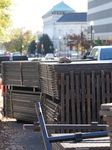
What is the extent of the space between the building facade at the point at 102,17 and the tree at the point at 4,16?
56.6 meters

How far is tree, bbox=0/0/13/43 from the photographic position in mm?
36938

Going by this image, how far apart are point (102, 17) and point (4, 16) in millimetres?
64129

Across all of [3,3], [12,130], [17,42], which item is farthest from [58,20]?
[12,130]

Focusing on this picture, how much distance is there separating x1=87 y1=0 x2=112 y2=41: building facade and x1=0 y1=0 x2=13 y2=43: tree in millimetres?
56595

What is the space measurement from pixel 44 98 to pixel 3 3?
2552 cm

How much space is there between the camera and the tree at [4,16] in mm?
36938

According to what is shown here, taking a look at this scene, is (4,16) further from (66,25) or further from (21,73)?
(66,25)

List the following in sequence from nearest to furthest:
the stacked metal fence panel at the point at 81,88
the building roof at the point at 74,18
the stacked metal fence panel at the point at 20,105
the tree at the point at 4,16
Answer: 1. the stacked metal fence panel at the point at 81,88
2. the stacked metal fence panel at the point at 20,105
3. the tree at the point at 4,16
4. the building roof at the point at 74,18

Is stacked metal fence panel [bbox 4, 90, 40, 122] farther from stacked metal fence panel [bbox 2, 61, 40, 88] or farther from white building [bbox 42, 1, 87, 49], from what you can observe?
white building [bbox 42, 1, 87, 49]

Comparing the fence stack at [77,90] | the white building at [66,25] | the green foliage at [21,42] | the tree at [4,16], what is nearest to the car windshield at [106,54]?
the fence stack at [77,90]

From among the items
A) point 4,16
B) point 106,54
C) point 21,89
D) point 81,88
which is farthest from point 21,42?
point 81,88

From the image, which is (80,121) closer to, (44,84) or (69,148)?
(44,84)

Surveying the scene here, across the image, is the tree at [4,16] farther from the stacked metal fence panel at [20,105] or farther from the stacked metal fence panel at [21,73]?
the stacked metal fence panel at [20,105]

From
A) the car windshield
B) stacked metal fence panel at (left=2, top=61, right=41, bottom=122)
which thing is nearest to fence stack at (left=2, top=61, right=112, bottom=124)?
stacked metal fence panel at (left=2, top=61, right=41, bottom=122)
